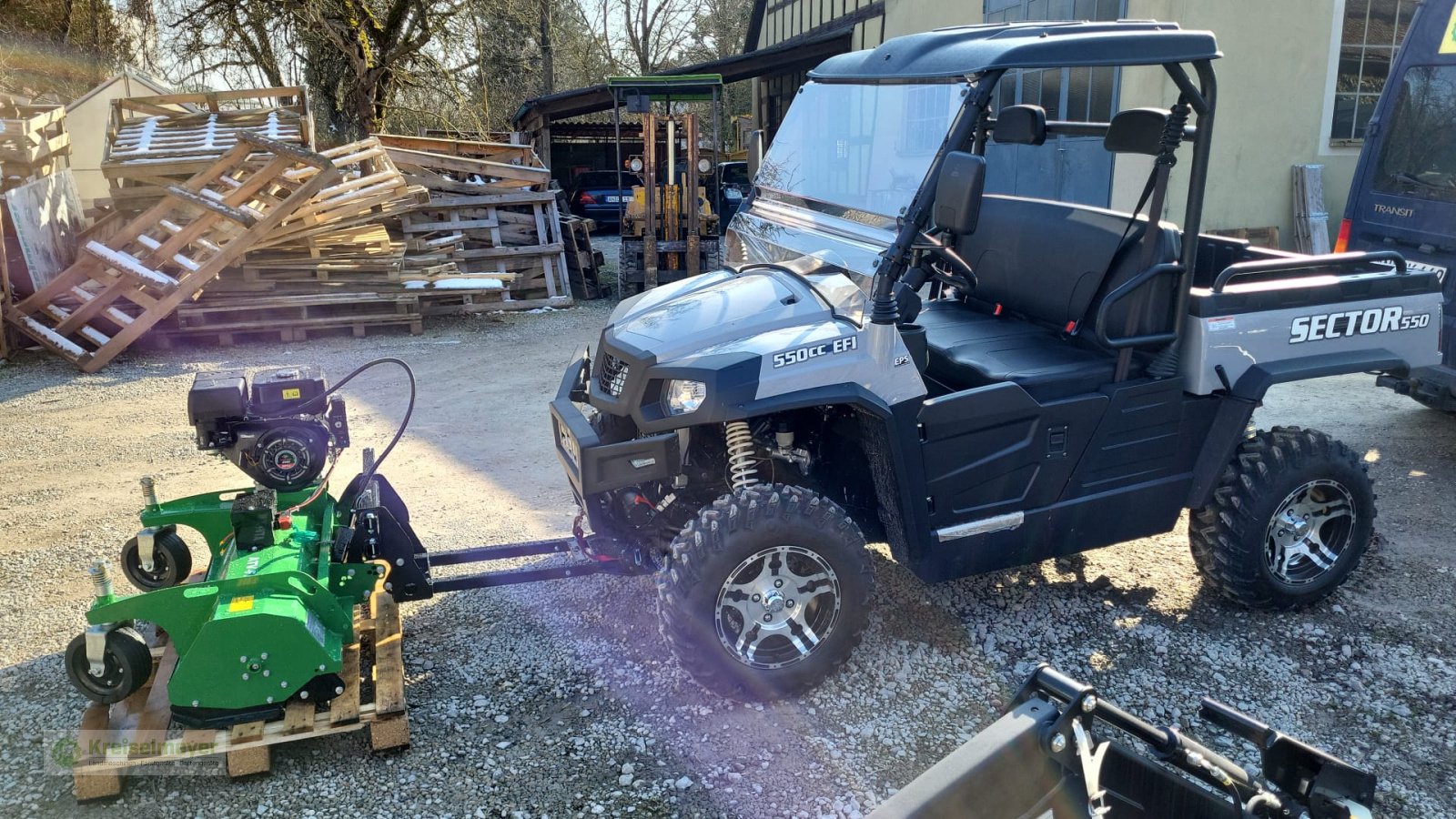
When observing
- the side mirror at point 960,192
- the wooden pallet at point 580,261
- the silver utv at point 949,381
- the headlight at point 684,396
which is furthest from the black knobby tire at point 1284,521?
the wooden pallet at point 580,261

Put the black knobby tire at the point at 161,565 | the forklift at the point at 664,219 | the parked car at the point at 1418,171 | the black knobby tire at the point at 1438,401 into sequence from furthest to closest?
the forklift at the point at 664,219
the parked car at the point at 1418,171
the black knobby tire at the point at 1438,401
the black knobby tire at the point at 161,565

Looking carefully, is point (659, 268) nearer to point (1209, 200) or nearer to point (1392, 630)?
point (1209, 200)

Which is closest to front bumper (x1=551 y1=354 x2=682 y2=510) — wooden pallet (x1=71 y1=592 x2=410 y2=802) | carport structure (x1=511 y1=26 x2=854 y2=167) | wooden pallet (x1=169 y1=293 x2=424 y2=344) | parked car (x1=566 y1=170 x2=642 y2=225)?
wooden pallet (x1=71 y1=592 x2=410 y2=802)

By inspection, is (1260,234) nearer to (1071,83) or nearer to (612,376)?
(1071,83)

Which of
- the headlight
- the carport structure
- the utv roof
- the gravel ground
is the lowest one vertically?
the gravel ground

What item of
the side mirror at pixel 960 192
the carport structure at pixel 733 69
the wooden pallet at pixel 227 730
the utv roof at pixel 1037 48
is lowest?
the wooden pallet at pixel 227 730

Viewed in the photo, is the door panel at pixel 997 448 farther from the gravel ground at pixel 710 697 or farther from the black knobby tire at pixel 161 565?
the black knobby tire at pixel 161 565

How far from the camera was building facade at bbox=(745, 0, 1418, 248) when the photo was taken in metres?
11.0

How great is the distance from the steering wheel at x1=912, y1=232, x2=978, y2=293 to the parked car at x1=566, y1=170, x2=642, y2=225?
54.5ft

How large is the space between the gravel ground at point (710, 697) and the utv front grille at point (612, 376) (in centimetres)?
112

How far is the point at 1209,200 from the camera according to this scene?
1142 cm

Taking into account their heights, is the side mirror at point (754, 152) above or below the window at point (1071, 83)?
below

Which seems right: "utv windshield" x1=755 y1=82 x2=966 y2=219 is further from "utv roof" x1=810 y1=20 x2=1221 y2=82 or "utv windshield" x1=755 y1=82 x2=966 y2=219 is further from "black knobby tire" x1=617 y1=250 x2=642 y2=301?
"black knobby tire" x1=617 y1=250 x2=642 y2=301

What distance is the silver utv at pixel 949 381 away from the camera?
350 centimetres
